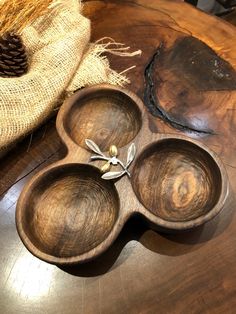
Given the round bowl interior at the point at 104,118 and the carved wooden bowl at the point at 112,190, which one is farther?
the round bowl interior at the point at 104,118

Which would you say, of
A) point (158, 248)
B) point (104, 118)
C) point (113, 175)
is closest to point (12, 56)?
point (104, 118)

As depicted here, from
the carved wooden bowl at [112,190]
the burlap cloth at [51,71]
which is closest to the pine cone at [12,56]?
the burlap cloth at [51,71]

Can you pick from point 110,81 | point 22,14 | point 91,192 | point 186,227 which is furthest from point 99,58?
point 186,227

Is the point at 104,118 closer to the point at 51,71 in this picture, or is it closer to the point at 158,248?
the point at 51,71

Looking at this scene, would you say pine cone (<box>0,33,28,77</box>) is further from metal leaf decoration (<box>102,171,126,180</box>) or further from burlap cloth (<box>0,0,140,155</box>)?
metal leaf decoration (<box>102,171,126,180</box>)

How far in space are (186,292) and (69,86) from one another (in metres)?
0.45

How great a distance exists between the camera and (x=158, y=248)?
66 cm

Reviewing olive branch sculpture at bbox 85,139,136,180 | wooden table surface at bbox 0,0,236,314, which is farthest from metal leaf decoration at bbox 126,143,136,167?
wooden table surface at bbox 0,0,236,314

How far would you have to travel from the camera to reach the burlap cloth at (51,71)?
0.74 meters

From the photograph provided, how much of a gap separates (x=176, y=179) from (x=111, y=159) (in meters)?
0.12

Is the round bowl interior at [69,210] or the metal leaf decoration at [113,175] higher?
the metal leaf decoration at [113,175]

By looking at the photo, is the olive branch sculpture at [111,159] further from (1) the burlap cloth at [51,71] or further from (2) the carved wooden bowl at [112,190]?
(1) the burlap cloth at [51,71]

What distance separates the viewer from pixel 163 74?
0.85 m

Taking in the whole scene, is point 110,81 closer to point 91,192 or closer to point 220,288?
point 91,192
